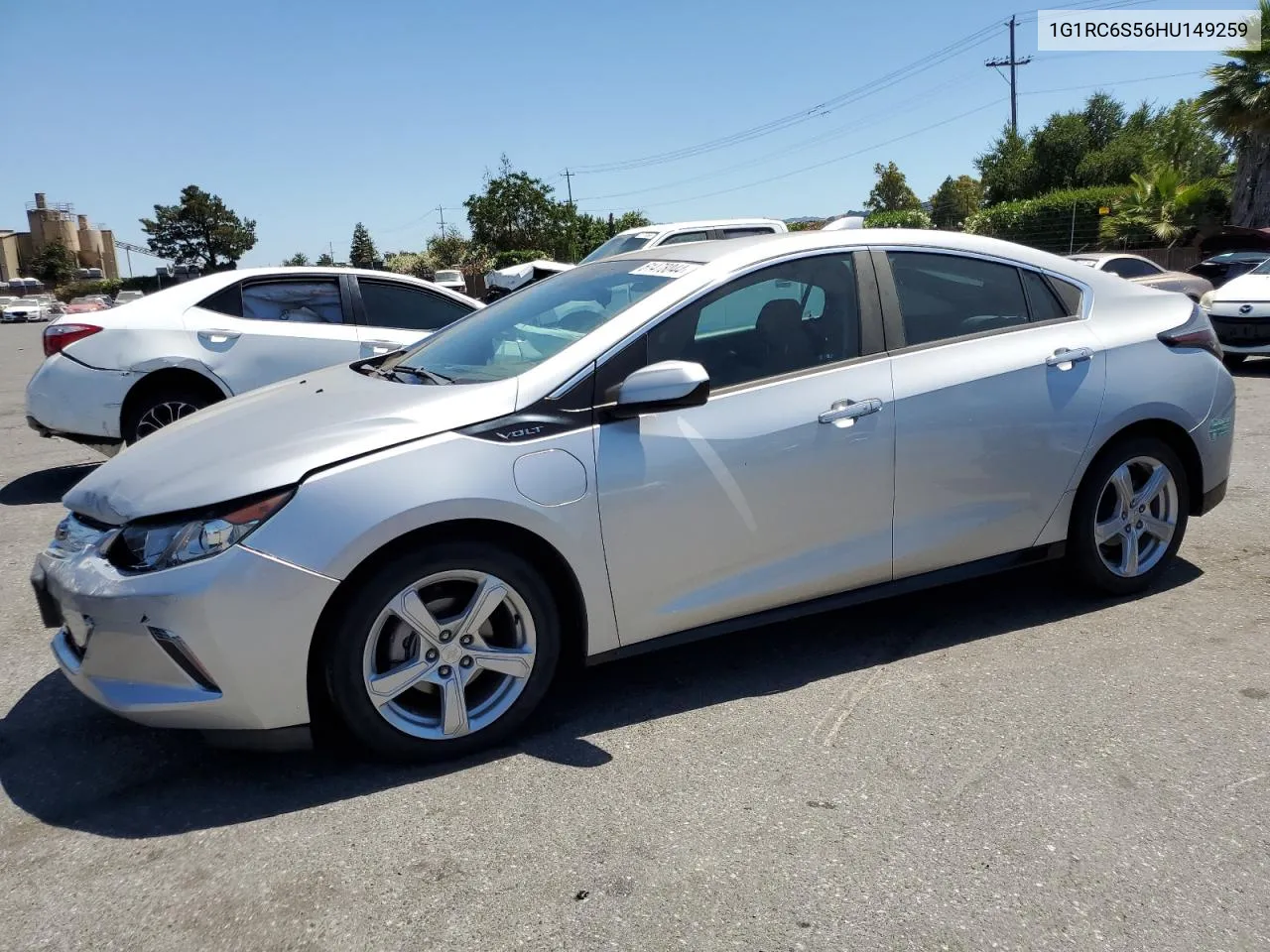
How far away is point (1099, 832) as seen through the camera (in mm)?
2725

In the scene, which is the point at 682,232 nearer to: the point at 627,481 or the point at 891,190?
the point at 627,481

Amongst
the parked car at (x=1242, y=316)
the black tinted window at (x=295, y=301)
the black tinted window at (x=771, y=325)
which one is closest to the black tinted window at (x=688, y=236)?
the black tinted window at (x=295, y=301)

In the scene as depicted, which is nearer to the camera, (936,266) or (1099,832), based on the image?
(1099,832)

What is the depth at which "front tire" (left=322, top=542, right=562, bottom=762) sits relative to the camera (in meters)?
2.98

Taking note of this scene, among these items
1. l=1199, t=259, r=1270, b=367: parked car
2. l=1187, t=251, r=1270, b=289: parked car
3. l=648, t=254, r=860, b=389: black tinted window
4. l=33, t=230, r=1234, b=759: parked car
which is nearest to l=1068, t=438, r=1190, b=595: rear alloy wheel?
l=33, t=230, r=1234, b=759: parked car


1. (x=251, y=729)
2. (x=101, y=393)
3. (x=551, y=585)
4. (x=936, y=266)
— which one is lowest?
(x=251, y=729)

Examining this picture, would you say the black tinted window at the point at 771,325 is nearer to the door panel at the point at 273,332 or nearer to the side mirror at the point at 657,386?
the side mirror at the point at 657,386

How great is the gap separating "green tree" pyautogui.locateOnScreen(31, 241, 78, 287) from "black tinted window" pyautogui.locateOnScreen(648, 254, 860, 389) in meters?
122

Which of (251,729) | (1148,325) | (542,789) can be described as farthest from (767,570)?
(1148,325)

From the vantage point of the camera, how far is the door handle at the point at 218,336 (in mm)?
7086

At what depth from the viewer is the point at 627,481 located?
10.7ft

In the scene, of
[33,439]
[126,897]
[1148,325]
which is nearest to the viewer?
[126,897]

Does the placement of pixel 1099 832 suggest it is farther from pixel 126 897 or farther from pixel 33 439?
pixel 33 439

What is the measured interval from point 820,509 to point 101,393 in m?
5.37
